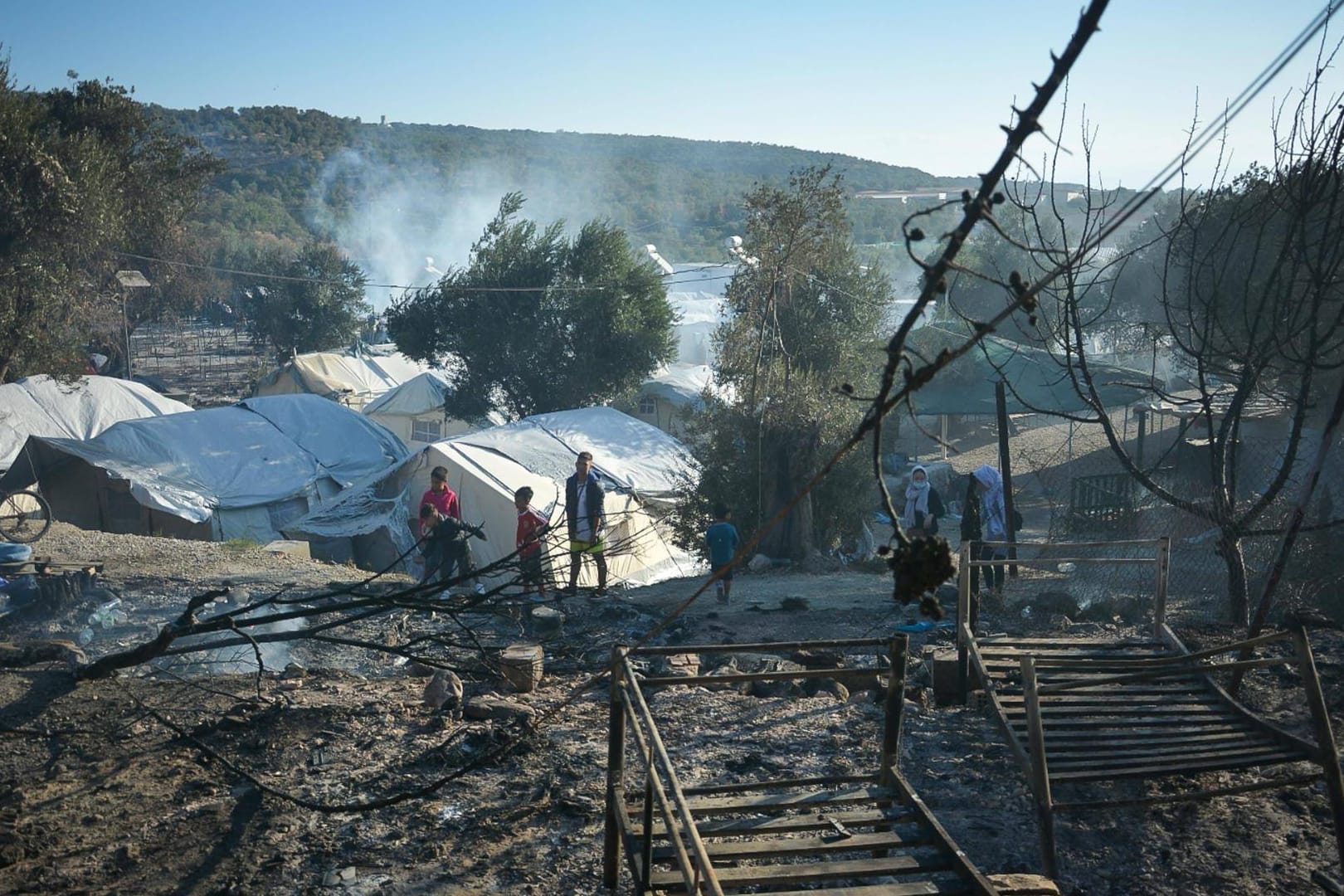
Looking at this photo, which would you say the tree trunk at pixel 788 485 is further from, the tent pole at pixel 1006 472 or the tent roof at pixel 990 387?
the tent roof at pixel 990 387

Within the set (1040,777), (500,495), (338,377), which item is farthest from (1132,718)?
(338,377)

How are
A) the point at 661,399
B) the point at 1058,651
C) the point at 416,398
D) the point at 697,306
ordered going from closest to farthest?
the point at 1058,651 < the point at 416,398 < the point at 661,399 < the point at 697,306

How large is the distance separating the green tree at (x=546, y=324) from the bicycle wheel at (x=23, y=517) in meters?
12.9

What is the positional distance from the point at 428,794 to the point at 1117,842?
317 cm

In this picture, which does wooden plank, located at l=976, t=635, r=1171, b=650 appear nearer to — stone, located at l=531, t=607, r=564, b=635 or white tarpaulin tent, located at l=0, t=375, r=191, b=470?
stone, located at l=531, t=607, r=564, b=635

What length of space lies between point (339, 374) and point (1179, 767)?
28.9 metres

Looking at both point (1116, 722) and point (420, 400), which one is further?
point (420, 400)

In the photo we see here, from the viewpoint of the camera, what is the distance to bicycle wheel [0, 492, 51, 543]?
12.5 meters

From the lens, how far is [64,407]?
1905 centimetres

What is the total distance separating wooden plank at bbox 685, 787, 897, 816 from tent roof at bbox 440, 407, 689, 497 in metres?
11.1

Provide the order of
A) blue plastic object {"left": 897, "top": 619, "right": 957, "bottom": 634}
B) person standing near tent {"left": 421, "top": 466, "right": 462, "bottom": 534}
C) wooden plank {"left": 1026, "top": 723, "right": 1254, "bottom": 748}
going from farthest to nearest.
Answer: person standing near tent {"left": 421, "top": 466, "right": 462, "bottom": 534} < blue plastic object {"left": 897, "top": 619, "right": 957, "bottom": 634} < wooden plank {"left": 1026, "top": 723, "right": 1254, "bottom": 748}

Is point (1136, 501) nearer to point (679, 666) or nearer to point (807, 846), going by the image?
point (679, 666)

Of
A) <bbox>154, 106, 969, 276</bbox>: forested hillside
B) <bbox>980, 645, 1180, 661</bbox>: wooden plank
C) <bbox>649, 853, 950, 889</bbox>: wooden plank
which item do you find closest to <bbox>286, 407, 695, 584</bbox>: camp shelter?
<bbox>980, 645, 1180, 661</bbox>: wooden plank

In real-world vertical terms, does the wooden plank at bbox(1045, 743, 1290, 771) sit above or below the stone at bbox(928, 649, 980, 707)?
above
